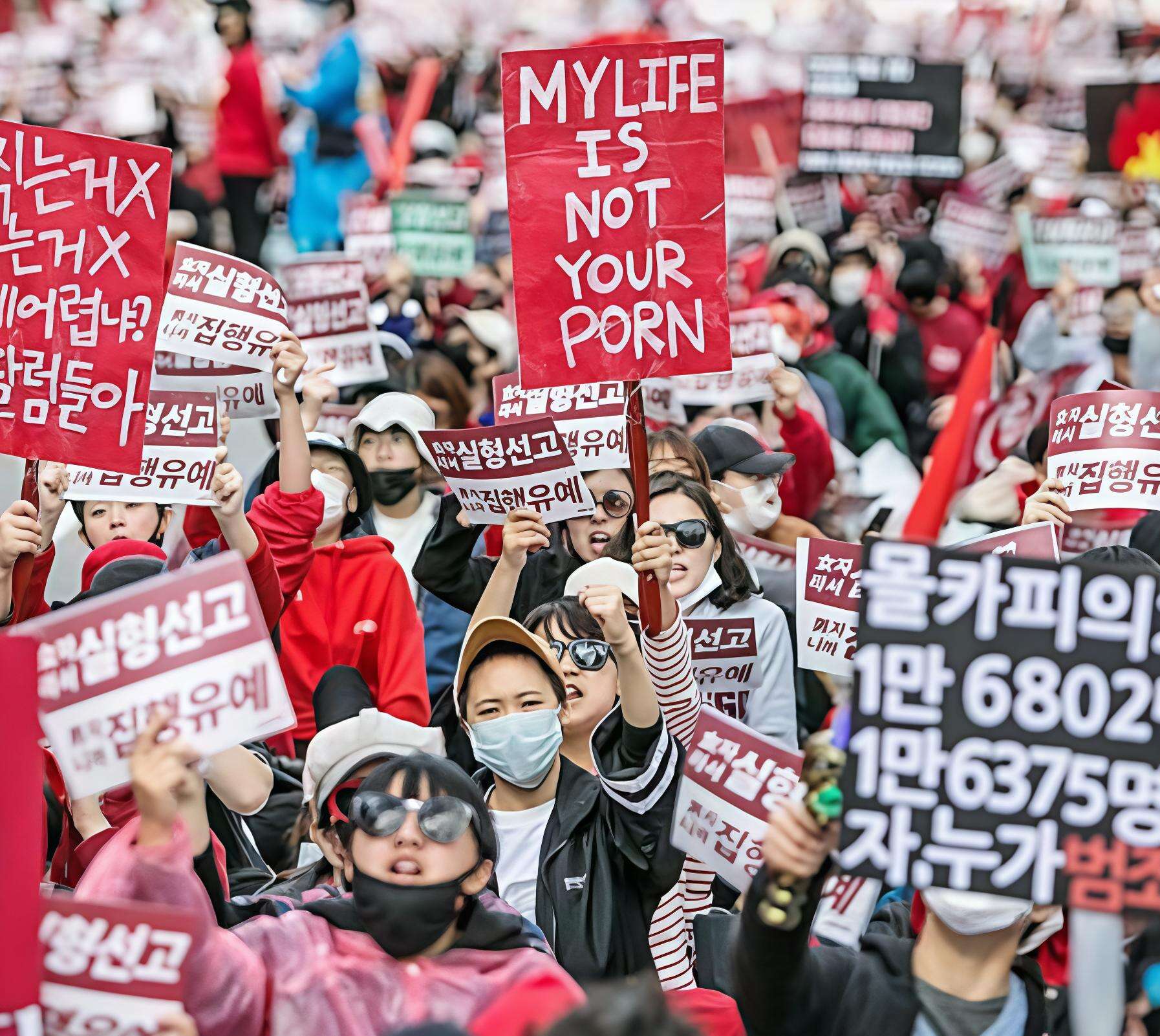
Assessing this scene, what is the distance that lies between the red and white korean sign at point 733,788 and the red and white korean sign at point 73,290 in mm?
1588

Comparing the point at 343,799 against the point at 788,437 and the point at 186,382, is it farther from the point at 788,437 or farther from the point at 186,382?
the point at 788,437

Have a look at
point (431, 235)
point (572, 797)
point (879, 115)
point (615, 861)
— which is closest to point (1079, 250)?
point (879, 115)

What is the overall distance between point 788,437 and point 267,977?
17.9 ft

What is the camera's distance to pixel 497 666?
16.6 feet

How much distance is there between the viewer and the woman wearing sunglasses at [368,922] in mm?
3506

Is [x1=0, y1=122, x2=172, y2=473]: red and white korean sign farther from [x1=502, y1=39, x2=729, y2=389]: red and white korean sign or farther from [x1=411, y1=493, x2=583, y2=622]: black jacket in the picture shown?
[x1=411, y1=493, x2=583, y2=622]: black jacket

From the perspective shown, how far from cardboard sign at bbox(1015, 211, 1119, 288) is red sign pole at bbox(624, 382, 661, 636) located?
711cm

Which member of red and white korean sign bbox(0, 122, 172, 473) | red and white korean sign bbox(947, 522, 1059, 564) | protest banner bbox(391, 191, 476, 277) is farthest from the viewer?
protest banner bbox(391, 191, 476, 277)

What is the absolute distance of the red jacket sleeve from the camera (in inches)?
345

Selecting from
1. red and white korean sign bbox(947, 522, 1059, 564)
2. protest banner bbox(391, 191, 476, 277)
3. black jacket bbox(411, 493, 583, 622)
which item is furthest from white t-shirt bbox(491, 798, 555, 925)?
protest banner bbox(391, 191, 476, 277)

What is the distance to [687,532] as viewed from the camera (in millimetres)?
5922

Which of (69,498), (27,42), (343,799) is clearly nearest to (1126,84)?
(69,498)

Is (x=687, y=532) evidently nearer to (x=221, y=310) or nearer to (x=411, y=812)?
(x=221, y=310)

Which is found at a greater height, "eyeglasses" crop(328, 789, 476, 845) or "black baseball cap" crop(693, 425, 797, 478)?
"black baseball cap" crop(693, 425, 797, 478)
